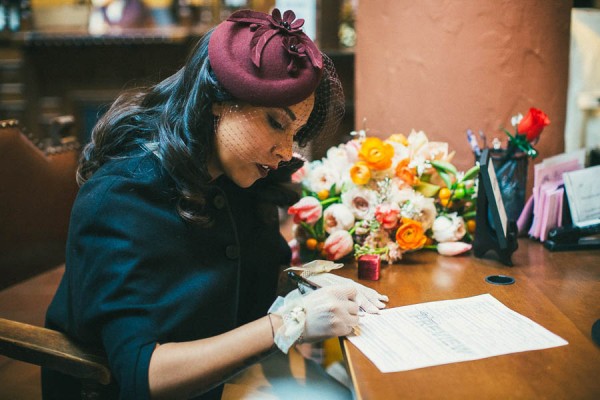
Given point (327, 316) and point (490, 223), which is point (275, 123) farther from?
point (490, 223)

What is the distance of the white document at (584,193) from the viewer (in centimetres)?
176

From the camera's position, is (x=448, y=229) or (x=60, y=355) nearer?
(x=60, y=355)

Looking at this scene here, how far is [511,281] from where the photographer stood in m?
1.46

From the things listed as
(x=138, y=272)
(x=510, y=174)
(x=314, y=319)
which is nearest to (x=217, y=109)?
(x=138, y=272)

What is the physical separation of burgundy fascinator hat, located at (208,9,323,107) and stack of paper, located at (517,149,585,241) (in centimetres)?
96

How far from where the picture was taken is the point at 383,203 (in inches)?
65.2

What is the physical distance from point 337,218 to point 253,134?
489mm

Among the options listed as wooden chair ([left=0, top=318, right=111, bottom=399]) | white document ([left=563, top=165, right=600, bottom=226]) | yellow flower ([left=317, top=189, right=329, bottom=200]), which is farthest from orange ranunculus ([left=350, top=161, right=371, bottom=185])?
wooden chair ([left=0, top=318, right=111, bottom=399])

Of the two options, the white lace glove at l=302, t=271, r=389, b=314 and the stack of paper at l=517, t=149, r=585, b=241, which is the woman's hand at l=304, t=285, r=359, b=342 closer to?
the white lace glove at l=302, t=271, r=389, b=314

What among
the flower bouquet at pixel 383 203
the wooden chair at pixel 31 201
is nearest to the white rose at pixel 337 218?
the flower bouquet at pixel 383 203

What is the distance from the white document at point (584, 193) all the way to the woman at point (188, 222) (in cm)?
84

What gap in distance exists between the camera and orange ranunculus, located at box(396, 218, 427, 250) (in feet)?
5.22

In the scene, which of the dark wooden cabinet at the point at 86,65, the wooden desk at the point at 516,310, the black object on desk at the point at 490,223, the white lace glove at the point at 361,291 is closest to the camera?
the wooden desk at the point at 516,310

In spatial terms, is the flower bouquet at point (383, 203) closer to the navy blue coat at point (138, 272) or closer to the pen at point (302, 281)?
the pen at point (302, 281)
